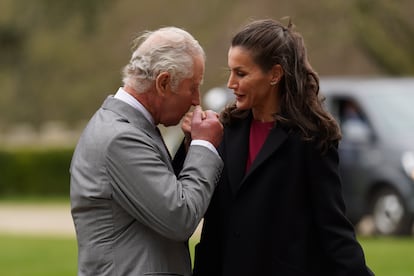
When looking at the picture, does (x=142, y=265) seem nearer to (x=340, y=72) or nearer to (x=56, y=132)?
(x=340, y=72)

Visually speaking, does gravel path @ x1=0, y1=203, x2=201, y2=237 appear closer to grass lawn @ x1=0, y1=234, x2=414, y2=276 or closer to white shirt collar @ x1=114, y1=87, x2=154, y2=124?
grass lawn @ x1=0, y1=234, x2=414, y2=276

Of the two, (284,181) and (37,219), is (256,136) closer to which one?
(284,181)

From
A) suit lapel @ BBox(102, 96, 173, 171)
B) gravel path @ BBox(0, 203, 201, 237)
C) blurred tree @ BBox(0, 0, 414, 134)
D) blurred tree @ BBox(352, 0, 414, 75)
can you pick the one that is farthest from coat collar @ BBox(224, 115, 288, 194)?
blurred tree @ BBox(352, 0, 414, 75)

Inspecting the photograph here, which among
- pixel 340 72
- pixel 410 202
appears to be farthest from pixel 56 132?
pixel 410 202

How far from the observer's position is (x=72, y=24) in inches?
947

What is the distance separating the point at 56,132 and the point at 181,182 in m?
32.5

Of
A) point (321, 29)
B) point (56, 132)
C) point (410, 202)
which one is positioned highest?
point (321, 29)

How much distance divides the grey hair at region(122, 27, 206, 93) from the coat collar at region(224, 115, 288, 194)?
409 mm

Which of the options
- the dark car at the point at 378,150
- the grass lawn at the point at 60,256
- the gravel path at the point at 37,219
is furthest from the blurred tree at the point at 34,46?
the grass lawn at the point at 60,256

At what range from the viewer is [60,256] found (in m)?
10.8

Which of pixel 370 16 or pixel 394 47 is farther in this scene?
pixel 394 47

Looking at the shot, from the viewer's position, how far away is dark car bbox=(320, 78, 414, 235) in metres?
12.9

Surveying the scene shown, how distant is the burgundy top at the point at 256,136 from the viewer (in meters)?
4.24

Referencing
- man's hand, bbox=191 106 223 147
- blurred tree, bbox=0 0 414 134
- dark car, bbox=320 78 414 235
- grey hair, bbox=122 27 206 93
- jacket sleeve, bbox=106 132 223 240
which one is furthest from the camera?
blurred tree, bbox=0 0 414 134
